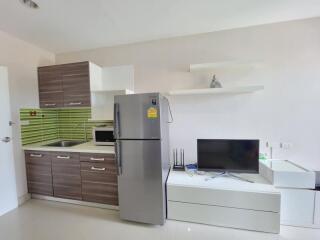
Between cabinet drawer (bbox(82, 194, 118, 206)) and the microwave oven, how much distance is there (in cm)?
77

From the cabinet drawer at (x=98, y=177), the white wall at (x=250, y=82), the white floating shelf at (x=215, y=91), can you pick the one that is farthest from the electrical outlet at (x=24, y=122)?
the white floating shelf at (x=215, y=91)

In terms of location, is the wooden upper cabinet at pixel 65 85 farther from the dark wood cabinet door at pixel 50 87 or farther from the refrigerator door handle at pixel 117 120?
the refrigerator door handle at pixel 117 120

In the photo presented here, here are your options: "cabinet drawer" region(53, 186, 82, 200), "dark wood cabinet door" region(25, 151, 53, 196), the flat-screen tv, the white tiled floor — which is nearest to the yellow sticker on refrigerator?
the flat-screen tv

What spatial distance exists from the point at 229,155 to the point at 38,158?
2907mm

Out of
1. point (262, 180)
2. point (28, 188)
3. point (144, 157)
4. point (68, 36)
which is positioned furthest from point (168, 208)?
point (68, 36)

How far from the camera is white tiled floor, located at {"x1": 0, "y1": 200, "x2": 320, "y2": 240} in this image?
1964mm

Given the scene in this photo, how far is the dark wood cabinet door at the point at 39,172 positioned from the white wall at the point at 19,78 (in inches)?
3.5

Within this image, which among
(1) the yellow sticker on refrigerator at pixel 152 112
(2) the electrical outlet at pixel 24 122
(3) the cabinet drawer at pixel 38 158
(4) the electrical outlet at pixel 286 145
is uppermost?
(1) the yellow sticker on refrigerator at pixel 152 112

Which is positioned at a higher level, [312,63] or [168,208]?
[312,63]

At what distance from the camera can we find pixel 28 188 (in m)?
2.85

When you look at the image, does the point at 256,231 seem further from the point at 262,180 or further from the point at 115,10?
the point at 115,10

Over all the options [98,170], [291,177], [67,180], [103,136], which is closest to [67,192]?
[67,180]

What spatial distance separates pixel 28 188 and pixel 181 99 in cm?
291

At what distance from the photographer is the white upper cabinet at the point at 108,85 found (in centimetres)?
294
